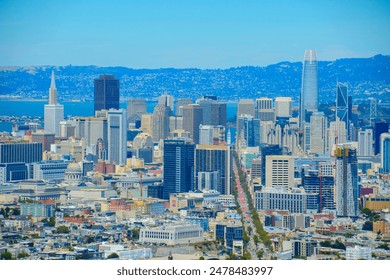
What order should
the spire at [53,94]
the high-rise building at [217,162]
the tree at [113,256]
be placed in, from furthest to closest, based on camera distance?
the spire at [53,94], the high-rise building at [217,162], the tree at [113,256]

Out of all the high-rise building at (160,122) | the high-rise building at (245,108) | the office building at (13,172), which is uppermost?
the high-rise building at (245,108)

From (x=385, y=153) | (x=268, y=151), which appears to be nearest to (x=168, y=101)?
(x=268, y=151)

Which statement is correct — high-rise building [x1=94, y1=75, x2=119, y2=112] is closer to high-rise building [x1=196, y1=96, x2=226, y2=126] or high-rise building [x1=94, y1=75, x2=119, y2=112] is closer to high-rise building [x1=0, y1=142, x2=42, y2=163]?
high-rise building [x1=0, y1=142, x2=42, y2=163]

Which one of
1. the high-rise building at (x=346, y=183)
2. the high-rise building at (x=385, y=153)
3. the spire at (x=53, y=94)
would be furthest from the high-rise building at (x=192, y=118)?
the high-rise building at (x=346, y=183)

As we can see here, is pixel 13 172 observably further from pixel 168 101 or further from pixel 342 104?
pixel 342 104

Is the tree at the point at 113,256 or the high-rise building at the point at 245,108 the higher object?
the high-rise building at the point at 245,108

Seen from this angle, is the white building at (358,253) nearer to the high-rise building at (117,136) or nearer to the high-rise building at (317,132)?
the high-rise building at (317,132)
